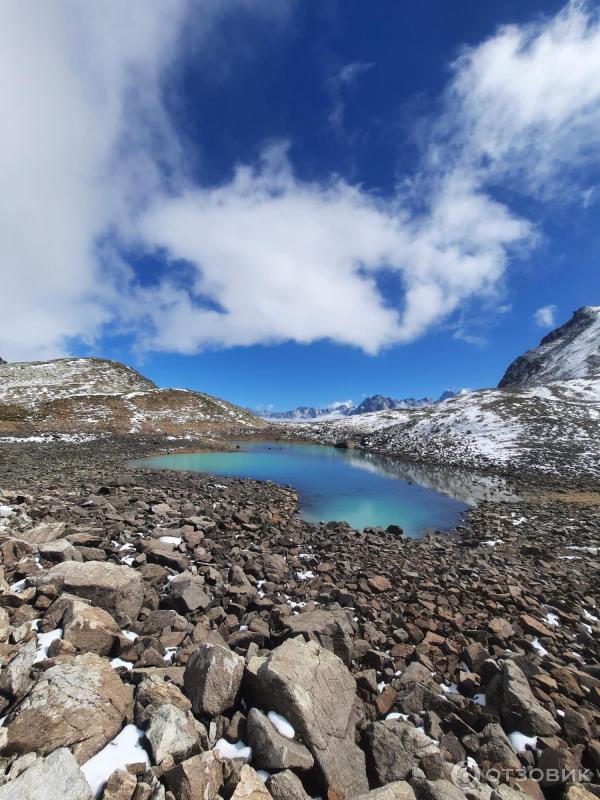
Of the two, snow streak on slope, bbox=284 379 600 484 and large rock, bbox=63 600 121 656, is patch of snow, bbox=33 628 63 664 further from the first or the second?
snow streak on slope, bbox=284 379 600 484

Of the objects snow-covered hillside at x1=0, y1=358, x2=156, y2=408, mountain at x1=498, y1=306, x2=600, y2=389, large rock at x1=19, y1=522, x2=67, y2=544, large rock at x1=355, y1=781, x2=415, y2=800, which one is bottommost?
large rock at x1=355, y1=781, x2=415, y2=800

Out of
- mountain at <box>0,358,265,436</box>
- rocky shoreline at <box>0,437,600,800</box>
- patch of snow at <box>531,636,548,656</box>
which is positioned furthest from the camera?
mountain at <box>0,358,265,436</box>

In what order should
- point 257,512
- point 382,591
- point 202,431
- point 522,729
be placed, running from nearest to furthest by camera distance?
1. point 522,729
2. point 382,591
3. point 257,512
4. point 202,431

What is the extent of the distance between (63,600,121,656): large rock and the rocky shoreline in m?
0.03

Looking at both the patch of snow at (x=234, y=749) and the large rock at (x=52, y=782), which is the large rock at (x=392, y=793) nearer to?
the patch of snow at (x=234, y=749)

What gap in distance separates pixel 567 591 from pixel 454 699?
9.45 m

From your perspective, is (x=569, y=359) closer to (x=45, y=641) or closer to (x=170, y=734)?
(x=170, y=734)

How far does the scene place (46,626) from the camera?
23.3 ft

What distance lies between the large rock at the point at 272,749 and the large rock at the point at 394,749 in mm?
1265

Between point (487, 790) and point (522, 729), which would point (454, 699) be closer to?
point (522, 729)

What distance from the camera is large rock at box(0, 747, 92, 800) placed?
4.03m

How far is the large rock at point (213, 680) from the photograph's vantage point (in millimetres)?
6031

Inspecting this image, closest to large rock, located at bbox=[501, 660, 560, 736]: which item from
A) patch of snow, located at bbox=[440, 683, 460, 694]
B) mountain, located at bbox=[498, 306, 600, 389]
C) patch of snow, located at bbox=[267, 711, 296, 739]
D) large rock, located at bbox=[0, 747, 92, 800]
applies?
patch of snow, located at bbox=[440, 683, 460, 694]

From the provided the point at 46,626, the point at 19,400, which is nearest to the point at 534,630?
the point at 46,626
